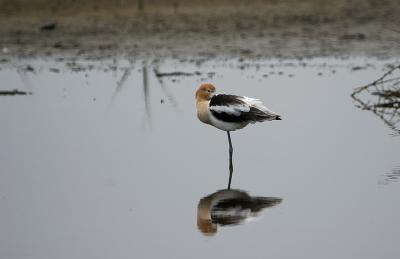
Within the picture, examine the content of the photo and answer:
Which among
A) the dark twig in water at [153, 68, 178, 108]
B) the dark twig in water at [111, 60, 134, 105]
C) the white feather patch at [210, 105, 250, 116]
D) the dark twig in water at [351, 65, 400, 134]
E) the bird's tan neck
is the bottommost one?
the dark twig in water at [111, 60, 134, 105]

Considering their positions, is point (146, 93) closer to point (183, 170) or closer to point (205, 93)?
point (205, 93)

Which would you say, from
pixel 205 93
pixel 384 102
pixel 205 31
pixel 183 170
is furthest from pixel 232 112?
pixel 205 31

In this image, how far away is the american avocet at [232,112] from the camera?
29.2ft

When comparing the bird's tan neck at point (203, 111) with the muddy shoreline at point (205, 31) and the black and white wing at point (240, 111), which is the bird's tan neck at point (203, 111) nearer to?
the black and white wing at point (240, 111)

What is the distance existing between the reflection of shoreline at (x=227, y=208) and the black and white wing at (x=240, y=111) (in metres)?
1.48

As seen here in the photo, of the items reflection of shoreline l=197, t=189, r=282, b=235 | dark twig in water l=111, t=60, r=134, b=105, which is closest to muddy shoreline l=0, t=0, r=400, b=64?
dark twig in water l=111, t=60, r=134, b=105

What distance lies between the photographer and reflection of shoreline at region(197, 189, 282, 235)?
6719 mm

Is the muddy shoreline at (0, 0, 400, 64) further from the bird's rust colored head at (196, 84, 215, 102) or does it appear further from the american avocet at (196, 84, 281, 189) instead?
the american avocet at (196, 84, 281, 189)

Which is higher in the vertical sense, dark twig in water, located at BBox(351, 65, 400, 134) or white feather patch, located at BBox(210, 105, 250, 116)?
white feather patch, located at BBox(210, 105, 250, 116)

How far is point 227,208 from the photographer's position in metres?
7.12

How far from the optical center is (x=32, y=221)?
273 inches

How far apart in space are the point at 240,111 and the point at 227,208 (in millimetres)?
1973

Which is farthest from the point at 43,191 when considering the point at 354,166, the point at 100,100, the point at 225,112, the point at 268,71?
the point at 268,71

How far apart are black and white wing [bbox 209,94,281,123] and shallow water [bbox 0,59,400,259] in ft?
1.06
